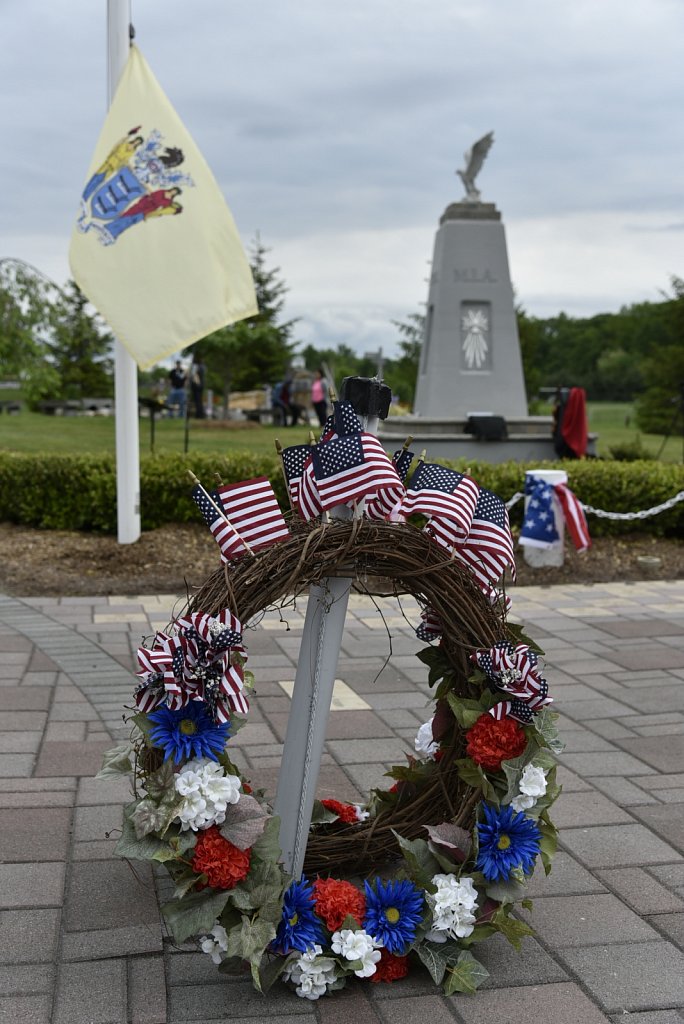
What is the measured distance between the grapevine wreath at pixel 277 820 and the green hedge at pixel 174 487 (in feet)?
20.2

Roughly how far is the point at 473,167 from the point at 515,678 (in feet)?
46.4

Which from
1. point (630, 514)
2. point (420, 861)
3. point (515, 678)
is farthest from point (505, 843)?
point (630, 514)

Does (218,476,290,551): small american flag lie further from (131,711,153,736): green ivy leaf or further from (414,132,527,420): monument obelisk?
(414,132,527,420): monument obelisk

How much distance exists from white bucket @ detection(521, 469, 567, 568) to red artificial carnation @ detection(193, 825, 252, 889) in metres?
6.24

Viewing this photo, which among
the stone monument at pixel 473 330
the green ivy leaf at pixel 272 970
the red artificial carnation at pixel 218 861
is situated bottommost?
the green ivy leaf at pixel 272 970

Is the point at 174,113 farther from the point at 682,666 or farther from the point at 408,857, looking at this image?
the point at 408,857

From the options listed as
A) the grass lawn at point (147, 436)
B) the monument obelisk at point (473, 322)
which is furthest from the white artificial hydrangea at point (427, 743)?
the grass lawn at point (147, 436)

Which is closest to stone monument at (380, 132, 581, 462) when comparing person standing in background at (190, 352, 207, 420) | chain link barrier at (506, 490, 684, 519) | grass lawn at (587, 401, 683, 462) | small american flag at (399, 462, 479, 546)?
chain link barrier at (506, 490, 684, 519)

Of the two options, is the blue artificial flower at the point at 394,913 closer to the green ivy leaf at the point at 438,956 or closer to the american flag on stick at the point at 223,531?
the green ivy leaf at the point at 438,956

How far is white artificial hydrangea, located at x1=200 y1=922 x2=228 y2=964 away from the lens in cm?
243

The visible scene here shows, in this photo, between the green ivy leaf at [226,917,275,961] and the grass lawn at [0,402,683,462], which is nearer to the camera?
the green ivy leaf at [226,917,275,961]

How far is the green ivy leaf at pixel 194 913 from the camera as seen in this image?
7.82ft

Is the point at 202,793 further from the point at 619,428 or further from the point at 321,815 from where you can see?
the point at 619,428

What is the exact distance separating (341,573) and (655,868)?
5.21ft
